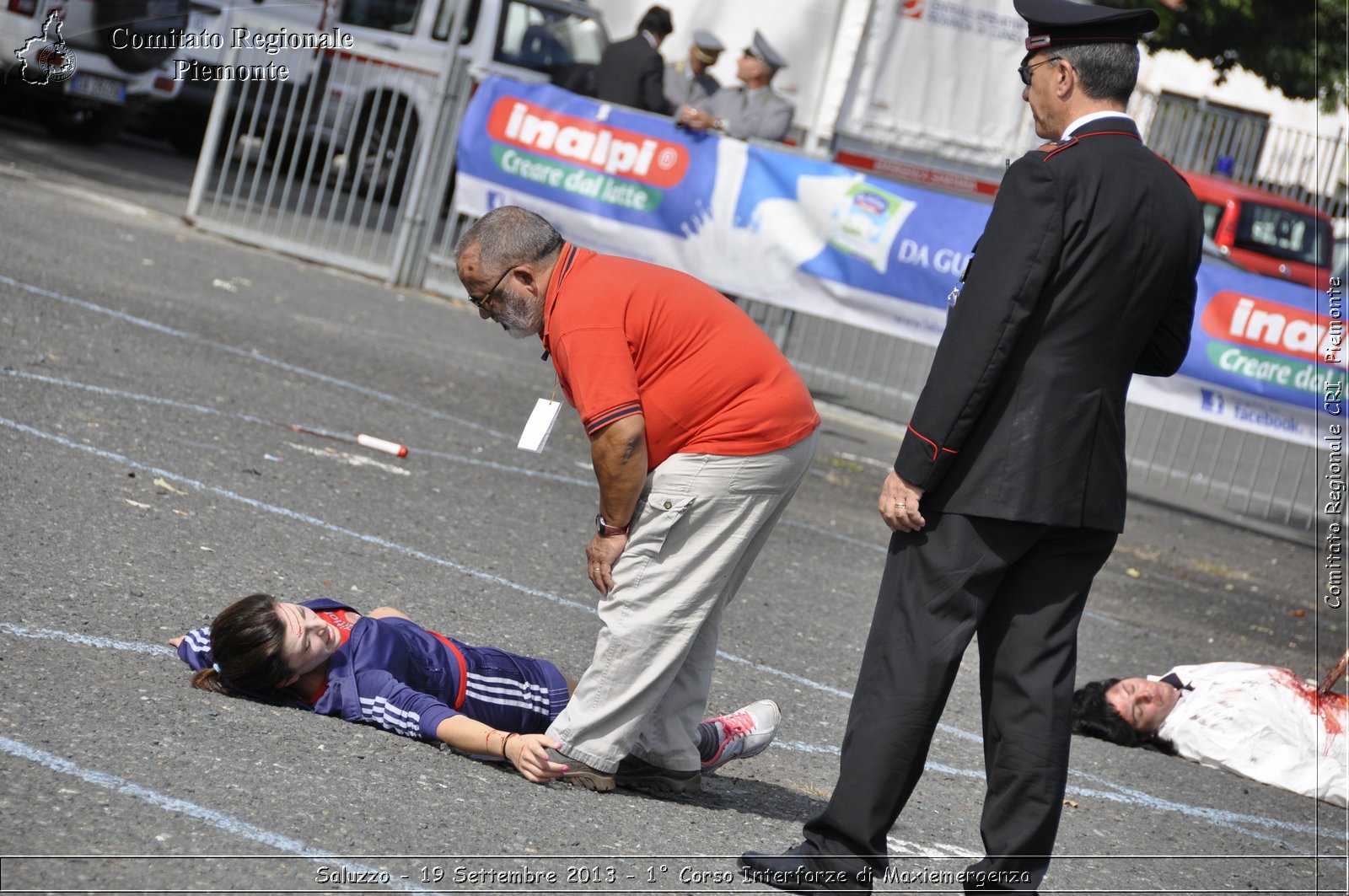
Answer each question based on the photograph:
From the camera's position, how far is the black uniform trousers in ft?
11.8

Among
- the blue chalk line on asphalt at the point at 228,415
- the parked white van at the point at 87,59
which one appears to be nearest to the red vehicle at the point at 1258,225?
the parked white van at the point at 87,59

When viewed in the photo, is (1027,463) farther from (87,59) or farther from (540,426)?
(87,59)

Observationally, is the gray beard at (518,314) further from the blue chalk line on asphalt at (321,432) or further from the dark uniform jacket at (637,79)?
the dark uniform jacket at (637,79)

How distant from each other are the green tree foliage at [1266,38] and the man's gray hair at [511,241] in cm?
1932

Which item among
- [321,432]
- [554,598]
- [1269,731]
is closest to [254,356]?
[321,432]

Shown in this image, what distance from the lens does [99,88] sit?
16797mm

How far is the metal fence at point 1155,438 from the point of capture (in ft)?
41.2

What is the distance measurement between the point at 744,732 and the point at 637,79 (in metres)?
9.54

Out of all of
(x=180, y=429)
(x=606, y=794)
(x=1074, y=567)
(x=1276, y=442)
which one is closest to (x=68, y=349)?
(x=180, y=429)

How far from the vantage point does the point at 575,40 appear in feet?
58.3

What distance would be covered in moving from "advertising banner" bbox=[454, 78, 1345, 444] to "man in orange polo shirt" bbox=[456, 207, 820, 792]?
23.7 feet

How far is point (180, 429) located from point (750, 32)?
1149 cm

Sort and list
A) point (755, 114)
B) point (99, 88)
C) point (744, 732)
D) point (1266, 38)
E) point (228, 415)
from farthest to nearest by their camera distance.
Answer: point (1266, 38), point (99, 88), point (755, 114), point (228, 415), point (744, 732)

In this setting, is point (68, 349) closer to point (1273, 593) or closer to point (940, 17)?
point (1273, 593)
